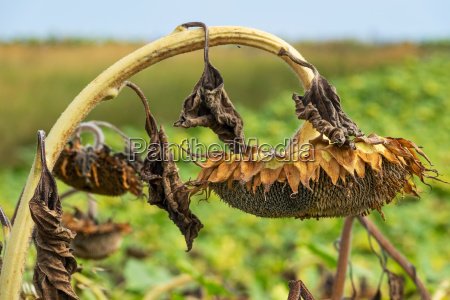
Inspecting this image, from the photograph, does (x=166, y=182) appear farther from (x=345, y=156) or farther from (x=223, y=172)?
(x=345, y=156)

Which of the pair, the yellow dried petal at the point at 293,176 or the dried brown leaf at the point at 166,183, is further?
the dried brown leaf at the point at 166,183

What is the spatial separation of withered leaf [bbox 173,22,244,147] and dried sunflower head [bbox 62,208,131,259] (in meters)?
1.14

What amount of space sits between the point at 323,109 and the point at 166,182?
339mm

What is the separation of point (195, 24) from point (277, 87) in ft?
38.7

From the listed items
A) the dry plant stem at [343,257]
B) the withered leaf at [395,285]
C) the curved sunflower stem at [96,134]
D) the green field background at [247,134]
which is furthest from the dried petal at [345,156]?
the curved sunflower stem at [96,134]

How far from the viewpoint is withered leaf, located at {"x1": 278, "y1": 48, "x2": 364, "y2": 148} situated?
Result: 99cm

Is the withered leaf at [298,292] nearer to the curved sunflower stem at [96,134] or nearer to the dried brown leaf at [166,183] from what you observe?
the dried brown leaf at [166,183]

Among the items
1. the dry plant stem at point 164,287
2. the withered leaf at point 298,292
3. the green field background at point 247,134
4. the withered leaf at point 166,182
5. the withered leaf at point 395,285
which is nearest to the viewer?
the withered leaf at point 298,292

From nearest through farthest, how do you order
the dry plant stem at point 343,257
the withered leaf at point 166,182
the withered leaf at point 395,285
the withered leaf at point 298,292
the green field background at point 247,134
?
1. the withered leaf at point 298,292
2. the withered leaf at point 166,182
3. the dry plant stem at point 343,257
4. the withered leaf at point 395,285
5. the green field background at point 247,134

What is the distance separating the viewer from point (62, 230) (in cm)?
99

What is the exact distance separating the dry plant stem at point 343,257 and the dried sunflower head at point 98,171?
0.59 metres

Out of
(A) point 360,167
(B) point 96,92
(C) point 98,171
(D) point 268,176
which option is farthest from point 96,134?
(A) point 360,167

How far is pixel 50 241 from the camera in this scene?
999mm

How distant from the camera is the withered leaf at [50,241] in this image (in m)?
0.97
